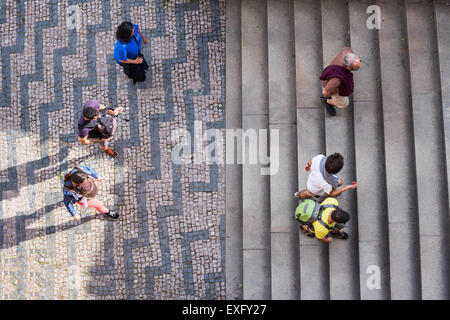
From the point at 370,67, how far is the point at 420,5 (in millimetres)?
1264

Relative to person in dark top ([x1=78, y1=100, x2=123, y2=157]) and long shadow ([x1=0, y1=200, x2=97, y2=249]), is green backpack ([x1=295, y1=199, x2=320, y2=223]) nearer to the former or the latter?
person in dark top ([x1=78, y1=100, x2=123, y2=157])

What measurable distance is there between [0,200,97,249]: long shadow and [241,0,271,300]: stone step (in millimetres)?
2840

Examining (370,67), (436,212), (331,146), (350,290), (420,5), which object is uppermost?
(420,5)

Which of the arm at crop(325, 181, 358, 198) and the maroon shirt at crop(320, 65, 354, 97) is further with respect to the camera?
the arm at crop(325, 181, 358, 198)

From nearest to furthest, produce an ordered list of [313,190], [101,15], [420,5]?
[313,190] → [420,5] → [101,15]

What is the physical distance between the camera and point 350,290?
6.78m

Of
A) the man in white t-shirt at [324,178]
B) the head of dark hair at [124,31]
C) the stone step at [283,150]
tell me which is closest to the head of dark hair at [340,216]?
the man in white t-shirt at [324,178]

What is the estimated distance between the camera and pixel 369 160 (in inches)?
271

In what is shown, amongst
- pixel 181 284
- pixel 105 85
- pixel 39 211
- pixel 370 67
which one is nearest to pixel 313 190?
pixel 370 67

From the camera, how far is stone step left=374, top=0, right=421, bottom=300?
6.53 metres

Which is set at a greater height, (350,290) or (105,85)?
(105,85)

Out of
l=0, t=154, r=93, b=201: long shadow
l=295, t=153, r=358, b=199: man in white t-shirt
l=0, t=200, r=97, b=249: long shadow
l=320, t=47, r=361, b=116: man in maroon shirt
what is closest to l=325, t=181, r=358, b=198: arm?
l=295, t=153, r=358, b=199: man in white t-shirt

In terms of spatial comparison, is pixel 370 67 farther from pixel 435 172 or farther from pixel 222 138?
pixel 222 138

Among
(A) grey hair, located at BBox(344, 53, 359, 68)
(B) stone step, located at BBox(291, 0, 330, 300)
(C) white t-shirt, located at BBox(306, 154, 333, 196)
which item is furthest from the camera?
(B) stone step, located at BBox(291, 0, 330, 300)
